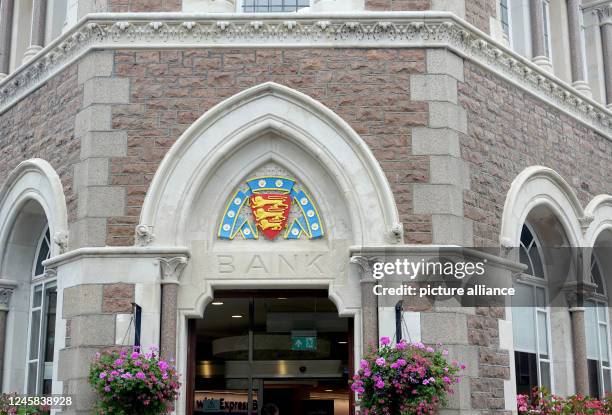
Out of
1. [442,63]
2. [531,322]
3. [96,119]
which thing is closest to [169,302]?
[96,119]

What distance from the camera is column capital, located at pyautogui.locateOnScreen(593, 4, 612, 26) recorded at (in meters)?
15.5

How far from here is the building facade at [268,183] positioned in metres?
10.7

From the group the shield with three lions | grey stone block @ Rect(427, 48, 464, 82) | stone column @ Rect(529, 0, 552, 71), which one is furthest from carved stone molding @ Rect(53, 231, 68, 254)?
stone column @ Rect(529, 0, 552, 71)

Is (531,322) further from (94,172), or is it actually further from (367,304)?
(94,172)

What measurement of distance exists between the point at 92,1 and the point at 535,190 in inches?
260

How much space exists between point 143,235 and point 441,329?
3.75 meters

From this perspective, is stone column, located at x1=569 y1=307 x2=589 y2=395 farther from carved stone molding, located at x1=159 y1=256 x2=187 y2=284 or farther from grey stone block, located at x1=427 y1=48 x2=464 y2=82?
carved stone molding, located at x1=159 y1=256 x2=187 y2=284

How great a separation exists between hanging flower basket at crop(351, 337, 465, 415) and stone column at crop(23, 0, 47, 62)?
7.15m

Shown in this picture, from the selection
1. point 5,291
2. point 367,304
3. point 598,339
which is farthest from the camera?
point 598,339

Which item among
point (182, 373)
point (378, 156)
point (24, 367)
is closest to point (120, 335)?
point (182, 373)

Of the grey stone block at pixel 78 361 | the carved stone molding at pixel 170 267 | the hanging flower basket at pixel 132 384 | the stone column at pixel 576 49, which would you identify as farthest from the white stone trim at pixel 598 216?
the grey stone block at pixel 78 361

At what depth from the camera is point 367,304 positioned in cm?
1059

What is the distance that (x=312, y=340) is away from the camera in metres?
12.8

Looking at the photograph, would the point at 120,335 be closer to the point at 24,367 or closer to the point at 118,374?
the point at 118,374
